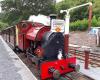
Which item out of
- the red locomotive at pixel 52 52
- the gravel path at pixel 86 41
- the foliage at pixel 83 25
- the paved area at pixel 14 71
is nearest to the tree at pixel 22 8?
the foliage at pixel 83 25

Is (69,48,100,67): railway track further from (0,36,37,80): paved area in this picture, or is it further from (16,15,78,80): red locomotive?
(0,36,37,80): paved area

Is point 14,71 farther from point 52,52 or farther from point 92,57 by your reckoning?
point 92,57

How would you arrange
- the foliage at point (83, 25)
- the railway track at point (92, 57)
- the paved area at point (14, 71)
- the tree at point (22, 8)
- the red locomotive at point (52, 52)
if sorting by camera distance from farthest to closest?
the tree at point (22, 8)
the foliage at point (83, 25)
the railway track at point (92, 57)
the paved area at point (14, 71)
the red locomotive at point (52, 52)

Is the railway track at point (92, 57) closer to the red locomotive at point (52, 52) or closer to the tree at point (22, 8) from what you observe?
the red locomotive at point (52, 52)

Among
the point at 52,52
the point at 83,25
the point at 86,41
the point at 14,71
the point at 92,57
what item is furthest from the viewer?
the point at 83,25

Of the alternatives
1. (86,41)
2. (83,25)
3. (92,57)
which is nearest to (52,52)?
(92,57)

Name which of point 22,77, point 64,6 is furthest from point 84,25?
point 22,77

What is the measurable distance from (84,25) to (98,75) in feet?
62.0

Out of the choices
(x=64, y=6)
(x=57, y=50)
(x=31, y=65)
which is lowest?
(x=31, y=65)

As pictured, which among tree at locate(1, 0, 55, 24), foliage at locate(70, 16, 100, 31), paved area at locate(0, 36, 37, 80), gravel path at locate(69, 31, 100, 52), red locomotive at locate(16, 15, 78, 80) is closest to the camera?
red locomotive at locate(16, 15, 78, 80)

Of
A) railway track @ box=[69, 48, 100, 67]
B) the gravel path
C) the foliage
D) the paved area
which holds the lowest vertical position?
the paved area

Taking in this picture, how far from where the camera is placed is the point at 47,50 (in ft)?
29.2

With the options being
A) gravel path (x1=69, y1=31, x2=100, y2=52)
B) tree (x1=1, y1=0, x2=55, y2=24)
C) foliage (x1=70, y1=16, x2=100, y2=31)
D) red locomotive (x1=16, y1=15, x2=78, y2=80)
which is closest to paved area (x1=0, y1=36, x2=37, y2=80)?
red locomotive (x1=16, y1=15, x2=78, y2=80)

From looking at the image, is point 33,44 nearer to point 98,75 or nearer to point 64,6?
point 98,75
